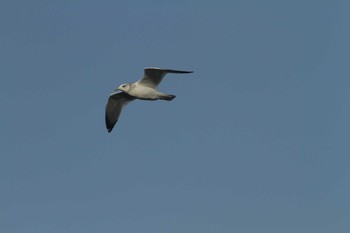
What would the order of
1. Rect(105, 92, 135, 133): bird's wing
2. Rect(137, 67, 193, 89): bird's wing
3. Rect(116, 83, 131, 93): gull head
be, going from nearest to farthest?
1. Rect(137, 67, 193, 89): bird's wing
2. Rect(116, 83, 131, 93): gull head
3. Rect(105, 92, 135, 133): bird's wing

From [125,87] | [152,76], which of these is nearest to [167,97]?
[152,76]

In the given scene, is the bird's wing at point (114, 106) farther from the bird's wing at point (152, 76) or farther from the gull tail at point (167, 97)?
the gull tail at point (167, 97)

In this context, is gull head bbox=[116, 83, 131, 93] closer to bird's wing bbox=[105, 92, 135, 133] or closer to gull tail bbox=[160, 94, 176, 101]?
gull tail bbox=[160, 94, 176, 101]

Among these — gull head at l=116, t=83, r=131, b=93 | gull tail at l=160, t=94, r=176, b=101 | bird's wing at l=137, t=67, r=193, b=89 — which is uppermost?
bird's wing at l=137, t=67, r=193, b=89

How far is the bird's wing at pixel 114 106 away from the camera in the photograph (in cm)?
5181

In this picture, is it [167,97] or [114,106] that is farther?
[114,106]

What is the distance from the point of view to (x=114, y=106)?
5256cm

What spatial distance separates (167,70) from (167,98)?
168 cm

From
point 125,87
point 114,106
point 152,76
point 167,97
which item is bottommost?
point 167,97

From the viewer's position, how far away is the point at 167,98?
150 feet

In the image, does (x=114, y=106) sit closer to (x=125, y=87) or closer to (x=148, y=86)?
(x=125, y=87)

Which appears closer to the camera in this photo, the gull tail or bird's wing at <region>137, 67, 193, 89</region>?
the gull tail

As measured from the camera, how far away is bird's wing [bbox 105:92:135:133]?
170 feet

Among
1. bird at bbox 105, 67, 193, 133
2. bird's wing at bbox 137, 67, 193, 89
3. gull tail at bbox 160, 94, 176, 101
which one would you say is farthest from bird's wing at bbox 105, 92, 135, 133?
gull tail at bbox 160, 94, 176, 101
